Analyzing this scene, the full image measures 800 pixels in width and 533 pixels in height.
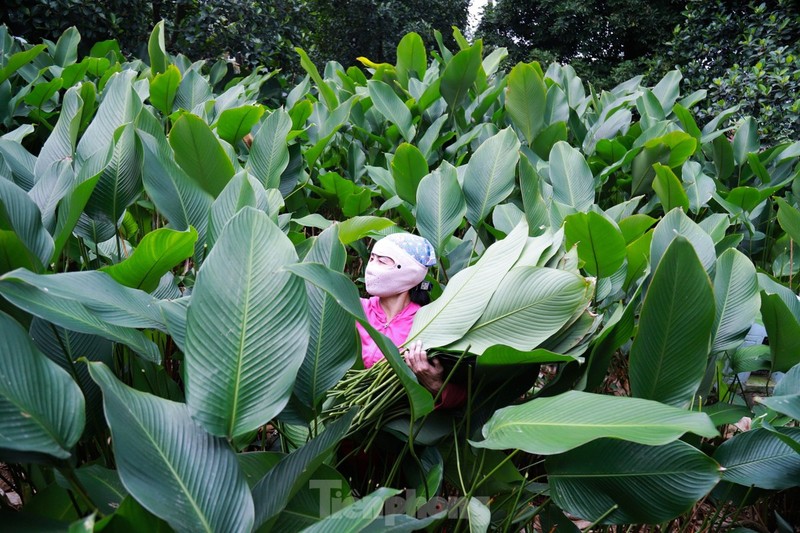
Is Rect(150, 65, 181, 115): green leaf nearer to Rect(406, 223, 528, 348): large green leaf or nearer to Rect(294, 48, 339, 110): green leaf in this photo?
Rect(294, 48, 339, 110): green leaf

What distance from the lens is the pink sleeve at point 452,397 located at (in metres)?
1.14

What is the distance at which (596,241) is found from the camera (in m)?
1.29

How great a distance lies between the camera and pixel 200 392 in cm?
79

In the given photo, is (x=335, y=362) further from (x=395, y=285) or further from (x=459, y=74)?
(x=459, y=74)

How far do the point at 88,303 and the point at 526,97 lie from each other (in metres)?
2.07

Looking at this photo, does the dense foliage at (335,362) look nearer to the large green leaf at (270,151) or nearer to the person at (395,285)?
the large green leaf at (270,151)

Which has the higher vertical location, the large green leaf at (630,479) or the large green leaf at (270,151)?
the large green leaf at (270,151)

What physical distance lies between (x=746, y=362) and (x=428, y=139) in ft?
5.44

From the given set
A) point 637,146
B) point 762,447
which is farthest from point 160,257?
point 637,146

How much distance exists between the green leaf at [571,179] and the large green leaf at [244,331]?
47.2 inches

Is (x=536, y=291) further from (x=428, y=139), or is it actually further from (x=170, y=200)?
(x=428, y=139)

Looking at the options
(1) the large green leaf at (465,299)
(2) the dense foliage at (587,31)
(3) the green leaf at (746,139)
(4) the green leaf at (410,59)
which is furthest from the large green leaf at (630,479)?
(2) the dense foliage at (587,31)

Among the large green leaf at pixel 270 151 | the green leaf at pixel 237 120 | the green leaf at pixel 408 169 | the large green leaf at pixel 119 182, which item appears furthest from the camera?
the green leaf at pixel 237 120

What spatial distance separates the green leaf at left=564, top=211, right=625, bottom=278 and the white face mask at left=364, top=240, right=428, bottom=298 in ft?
1.11
